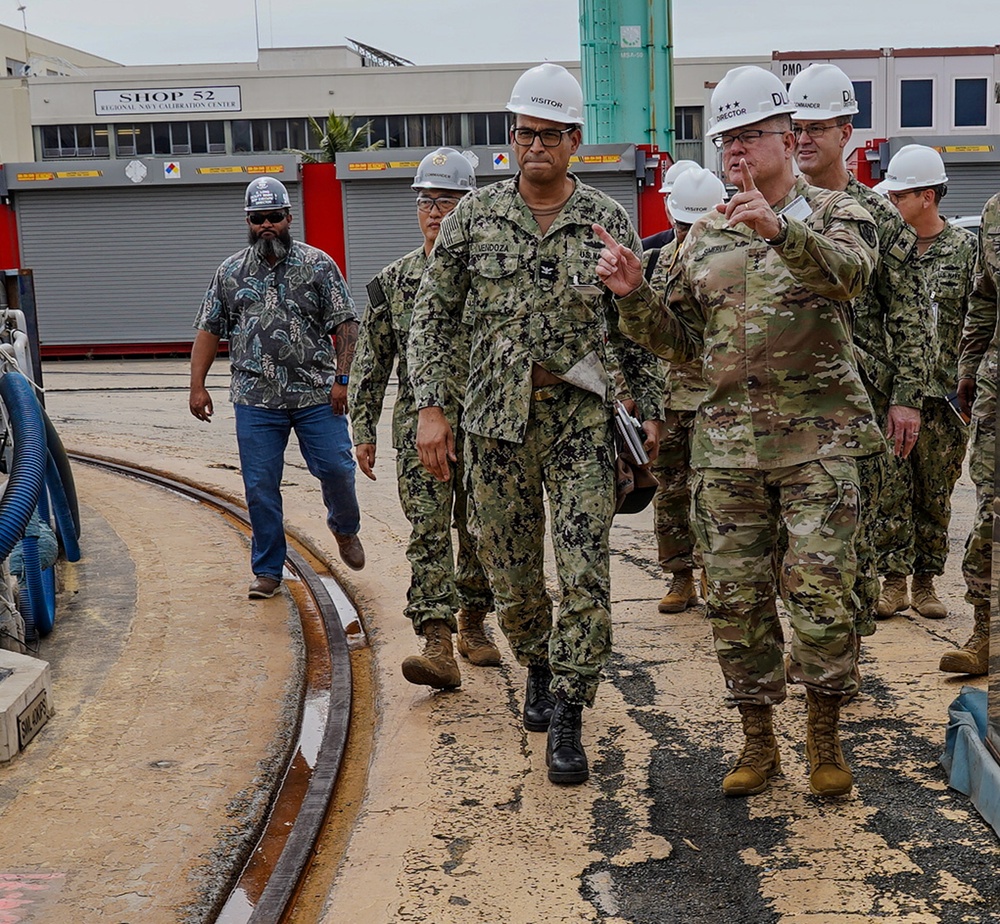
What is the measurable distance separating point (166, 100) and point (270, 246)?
5246 cm

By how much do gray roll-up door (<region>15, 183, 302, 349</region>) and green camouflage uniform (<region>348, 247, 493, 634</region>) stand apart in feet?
59.2

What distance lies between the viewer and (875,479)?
14.9 ft

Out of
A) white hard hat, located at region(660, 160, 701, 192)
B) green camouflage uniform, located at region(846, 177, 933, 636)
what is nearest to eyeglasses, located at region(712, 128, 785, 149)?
green camouflage uniform, located at region(846, 177, 933, 636)

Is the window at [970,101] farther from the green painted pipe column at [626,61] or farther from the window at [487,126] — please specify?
the green painted pipe column at [626,61]

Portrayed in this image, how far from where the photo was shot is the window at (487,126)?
2111 inches

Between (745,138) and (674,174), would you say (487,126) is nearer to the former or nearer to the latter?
(674,174)

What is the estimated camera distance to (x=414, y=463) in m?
5.34

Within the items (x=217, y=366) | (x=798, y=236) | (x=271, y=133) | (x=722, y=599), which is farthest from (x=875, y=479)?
(x=271, y=133)

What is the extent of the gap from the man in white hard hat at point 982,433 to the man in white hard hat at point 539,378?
149 cm

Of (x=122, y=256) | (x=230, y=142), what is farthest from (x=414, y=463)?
(x=230, y=142)

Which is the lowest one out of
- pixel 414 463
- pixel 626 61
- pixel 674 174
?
pixel 414 463

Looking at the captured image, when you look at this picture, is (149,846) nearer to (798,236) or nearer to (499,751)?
(499,751)

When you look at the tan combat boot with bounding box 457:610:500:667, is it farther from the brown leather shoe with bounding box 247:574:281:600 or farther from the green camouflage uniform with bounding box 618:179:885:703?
the green camouflage uniform with bounding box 618:179:885:703

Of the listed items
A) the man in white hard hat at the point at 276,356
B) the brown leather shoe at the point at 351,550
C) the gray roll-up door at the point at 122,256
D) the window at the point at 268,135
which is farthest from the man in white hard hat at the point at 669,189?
the window at the point at 268,135
